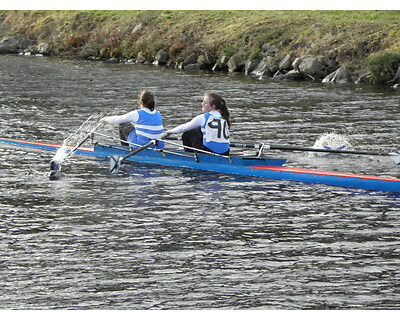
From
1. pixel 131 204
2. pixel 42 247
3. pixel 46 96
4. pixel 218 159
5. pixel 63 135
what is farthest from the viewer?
pixel 46 96

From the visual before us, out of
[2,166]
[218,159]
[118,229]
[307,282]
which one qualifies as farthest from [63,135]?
[307,282]

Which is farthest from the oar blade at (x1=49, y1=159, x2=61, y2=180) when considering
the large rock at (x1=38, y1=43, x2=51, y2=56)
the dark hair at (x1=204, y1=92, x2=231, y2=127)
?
the large rock at (x1=38, y1=43, x2=51, y2=56)

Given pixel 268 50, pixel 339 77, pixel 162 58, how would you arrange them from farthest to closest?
1. pixel 162 58
2. pixel 268 50
3. pixel 339 77

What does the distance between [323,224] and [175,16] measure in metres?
43.2

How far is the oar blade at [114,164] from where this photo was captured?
56.4ft

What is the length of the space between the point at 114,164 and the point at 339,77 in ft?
71.4

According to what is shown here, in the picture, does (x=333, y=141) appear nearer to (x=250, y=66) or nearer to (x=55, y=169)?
(x=55, y=169)

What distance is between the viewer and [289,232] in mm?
12539

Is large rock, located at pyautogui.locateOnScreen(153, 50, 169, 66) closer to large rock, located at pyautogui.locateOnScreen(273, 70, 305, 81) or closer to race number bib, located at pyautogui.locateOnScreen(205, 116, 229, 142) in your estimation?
large rock, located at pyautogui.locateOnScreen(273, 70, 305, 81)

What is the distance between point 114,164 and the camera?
17.2m

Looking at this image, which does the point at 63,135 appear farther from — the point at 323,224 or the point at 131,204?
the point at 323,224

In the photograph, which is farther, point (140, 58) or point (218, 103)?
point (140, 58)

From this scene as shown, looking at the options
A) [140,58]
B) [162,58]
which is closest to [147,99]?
[162,58]

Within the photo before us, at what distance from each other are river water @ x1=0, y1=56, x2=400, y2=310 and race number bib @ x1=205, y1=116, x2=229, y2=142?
80 cm
